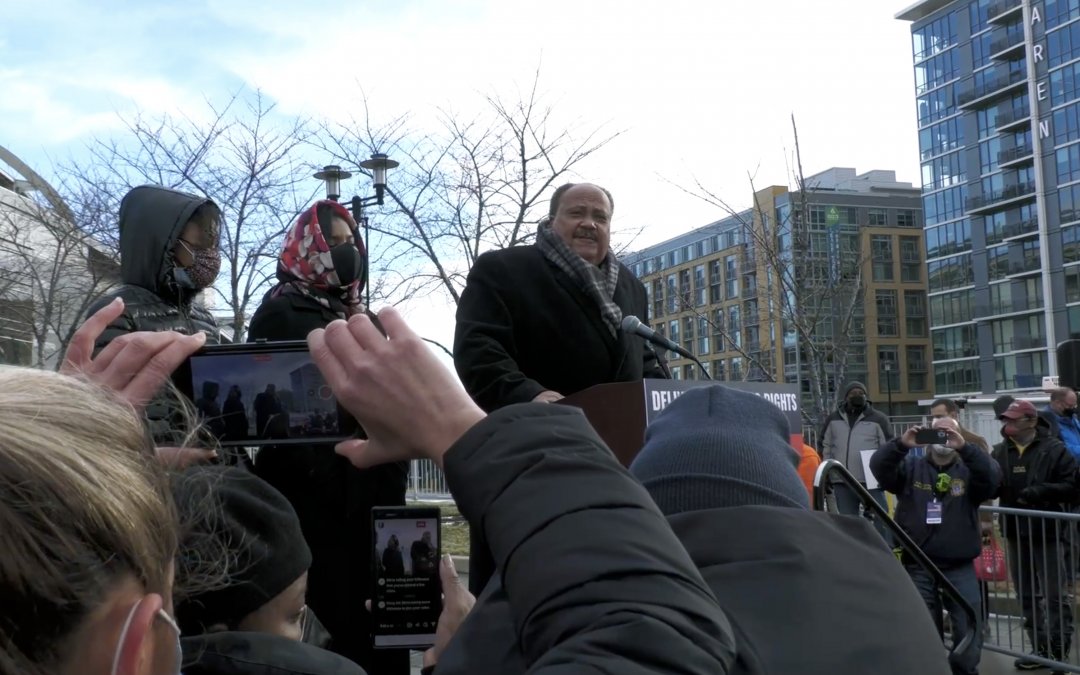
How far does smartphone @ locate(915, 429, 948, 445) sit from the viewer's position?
8047 mm

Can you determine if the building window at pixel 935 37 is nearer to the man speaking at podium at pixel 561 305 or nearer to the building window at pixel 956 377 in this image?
the building window at pixel 956 377

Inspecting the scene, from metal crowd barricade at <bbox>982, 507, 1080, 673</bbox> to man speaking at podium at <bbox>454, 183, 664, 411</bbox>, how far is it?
20.0 feet

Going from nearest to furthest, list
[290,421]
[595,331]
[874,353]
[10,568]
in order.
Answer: [10,568]
[290,421]
[595,331]
[874,353]

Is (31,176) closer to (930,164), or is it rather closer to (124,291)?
(124,291)

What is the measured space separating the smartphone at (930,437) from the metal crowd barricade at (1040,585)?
116cm

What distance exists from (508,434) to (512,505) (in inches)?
3.4

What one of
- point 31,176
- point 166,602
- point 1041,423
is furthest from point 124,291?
point 31,176

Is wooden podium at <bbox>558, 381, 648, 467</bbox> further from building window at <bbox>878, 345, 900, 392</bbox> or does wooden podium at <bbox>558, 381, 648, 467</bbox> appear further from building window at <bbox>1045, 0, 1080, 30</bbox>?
building window at <bbox>878, 345, 900, 392</bbox>

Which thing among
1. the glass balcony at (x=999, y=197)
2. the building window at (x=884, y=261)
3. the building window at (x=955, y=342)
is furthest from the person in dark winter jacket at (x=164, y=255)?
the building window at (x=884, y=261)

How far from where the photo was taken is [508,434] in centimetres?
106

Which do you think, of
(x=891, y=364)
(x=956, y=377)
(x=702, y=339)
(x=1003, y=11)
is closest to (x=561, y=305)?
(x=1003, y=11)

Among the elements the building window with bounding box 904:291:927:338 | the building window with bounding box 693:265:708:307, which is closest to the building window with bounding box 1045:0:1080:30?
the building window with bounding box 904:291:927:338

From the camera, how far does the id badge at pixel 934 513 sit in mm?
8039

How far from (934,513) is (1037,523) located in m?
1.23
